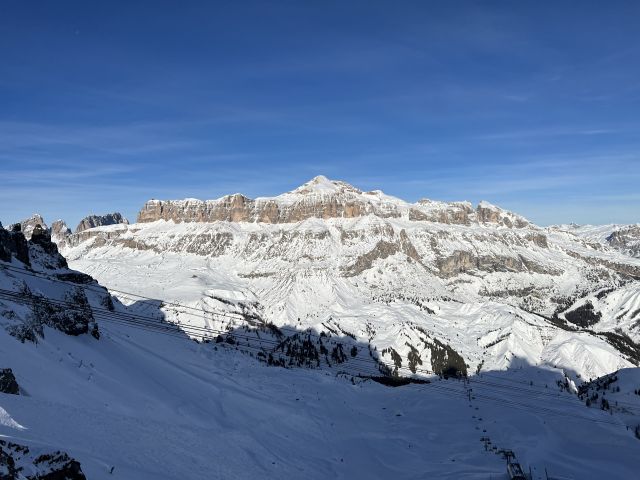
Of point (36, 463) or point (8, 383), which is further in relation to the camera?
point (8, 383)

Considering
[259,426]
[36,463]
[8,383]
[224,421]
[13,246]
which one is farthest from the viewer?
[13,246]

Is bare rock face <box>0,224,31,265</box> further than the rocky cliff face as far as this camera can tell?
Yes

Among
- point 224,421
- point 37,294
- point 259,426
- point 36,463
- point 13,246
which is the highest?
point 13,246

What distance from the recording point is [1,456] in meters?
12.5

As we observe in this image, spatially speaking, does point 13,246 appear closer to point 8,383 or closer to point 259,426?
point 259,426

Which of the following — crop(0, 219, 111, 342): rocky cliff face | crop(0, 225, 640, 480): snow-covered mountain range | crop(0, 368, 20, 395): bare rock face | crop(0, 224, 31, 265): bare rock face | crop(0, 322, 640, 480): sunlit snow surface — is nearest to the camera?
crop(0, 225, 640, 480): snow-covered mountain range

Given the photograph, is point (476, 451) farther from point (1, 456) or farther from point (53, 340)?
point (53, 340)

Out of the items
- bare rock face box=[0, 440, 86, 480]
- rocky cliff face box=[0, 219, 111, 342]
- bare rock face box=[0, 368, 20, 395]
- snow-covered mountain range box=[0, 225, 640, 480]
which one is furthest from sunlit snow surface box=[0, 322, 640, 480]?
rocky cliff face box=[0, 219, 111, 342]

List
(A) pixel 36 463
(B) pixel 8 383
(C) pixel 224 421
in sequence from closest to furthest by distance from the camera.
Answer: (A) pixel 36 463 < (B) pixel 8 383 < (C) pixel 224 421

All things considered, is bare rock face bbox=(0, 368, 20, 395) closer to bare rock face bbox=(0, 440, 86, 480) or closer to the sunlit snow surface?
the sunlit snow surface

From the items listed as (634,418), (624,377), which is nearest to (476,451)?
(634,418)

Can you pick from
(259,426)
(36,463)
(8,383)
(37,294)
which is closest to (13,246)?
(37,294)

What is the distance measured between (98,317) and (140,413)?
115ft

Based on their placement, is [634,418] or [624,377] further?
[624,377]
